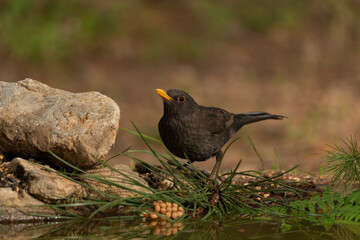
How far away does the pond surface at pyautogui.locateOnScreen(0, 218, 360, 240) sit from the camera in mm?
3477

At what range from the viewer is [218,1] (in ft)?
38.4

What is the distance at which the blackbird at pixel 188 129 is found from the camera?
507 cm

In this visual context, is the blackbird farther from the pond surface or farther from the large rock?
the pond surface

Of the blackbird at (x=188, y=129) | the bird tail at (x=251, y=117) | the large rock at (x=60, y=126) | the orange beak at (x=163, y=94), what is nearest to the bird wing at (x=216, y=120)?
the blackbird at (x=188, y=129)

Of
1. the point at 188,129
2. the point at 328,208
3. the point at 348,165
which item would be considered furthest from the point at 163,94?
the point at 328,208

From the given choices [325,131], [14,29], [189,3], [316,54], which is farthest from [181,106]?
[189,3]

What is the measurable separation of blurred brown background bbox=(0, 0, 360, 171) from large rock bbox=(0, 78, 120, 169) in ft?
12.0

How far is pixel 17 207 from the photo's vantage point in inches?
157

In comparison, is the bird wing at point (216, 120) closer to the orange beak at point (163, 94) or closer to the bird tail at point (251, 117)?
the bird tail at point (251, 117)

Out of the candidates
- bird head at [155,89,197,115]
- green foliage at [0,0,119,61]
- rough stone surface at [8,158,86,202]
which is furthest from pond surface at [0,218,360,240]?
green foliage at [0,0,119,61]

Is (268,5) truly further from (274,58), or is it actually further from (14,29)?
(14,29)

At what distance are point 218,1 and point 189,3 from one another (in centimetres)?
69

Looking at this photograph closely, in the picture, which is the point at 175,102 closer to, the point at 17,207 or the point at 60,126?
the point at 60,126

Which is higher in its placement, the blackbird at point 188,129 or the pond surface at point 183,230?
the blackbird at point 188,129
